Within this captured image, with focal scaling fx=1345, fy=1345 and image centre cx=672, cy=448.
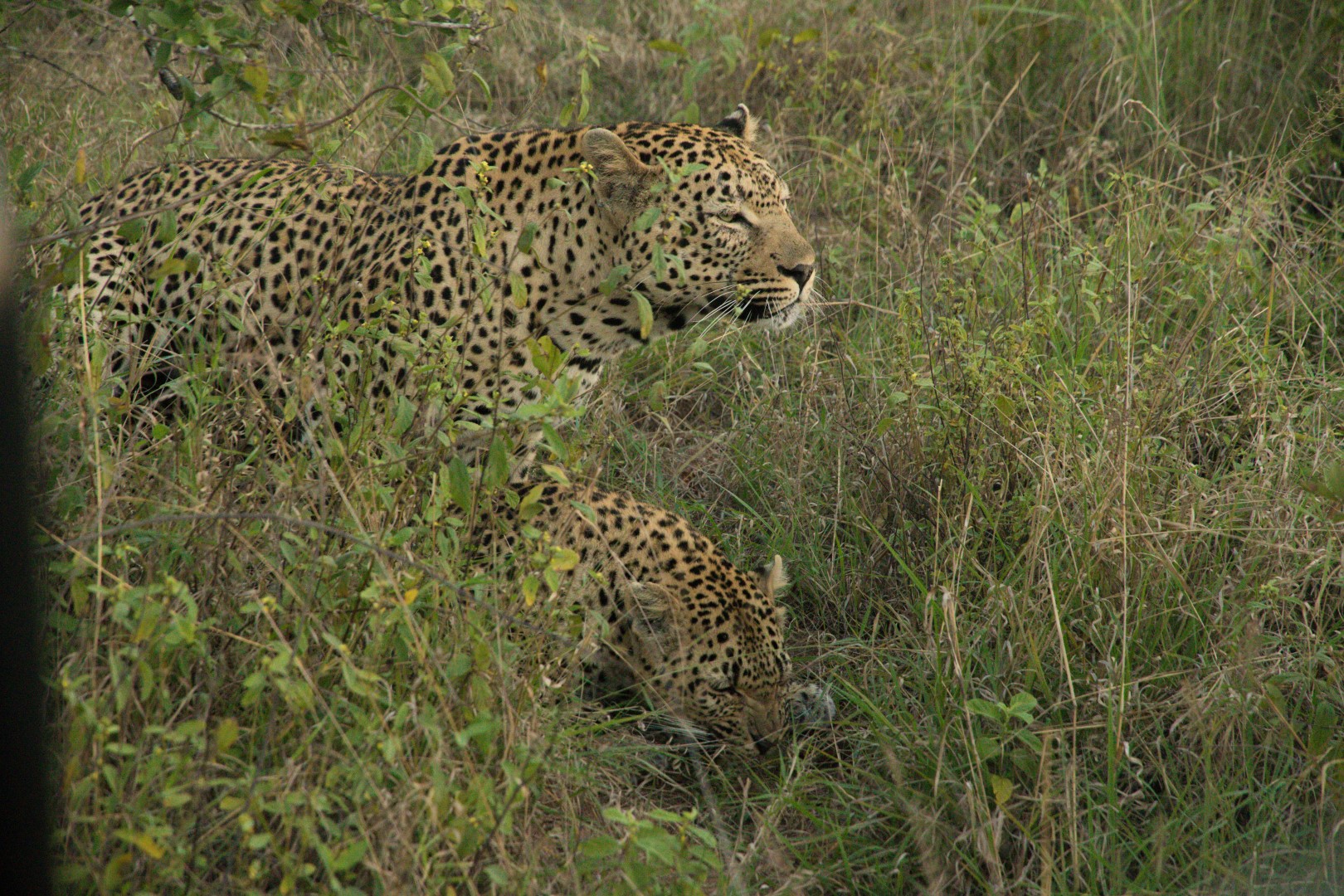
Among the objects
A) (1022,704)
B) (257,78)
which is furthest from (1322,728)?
(257,78)

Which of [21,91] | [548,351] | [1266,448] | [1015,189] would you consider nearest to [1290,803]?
[1266,448]

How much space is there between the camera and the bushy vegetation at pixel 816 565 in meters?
3.31

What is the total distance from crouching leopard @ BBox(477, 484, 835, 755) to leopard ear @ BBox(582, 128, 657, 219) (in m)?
1.18

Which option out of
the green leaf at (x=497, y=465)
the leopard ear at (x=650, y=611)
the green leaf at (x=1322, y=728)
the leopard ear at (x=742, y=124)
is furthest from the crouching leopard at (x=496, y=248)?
the green leaf at (x=1322, y=728)

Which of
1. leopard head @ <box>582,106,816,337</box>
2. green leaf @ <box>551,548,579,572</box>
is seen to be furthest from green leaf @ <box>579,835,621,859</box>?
leopard head @ <box>582,106,816,337</box>

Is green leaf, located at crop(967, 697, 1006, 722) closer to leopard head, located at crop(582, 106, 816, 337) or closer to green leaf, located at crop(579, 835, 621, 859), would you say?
green leaf, located at crop(579, 835, 621, 859)

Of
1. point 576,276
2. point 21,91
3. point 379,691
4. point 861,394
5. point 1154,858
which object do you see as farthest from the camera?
point 21,91

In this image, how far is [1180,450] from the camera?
5336 mm

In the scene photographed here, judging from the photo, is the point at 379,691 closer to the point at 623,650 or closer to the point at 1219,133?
the point at 623,650

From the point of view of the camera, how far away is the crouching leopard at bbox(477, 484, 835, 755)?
15.8ft

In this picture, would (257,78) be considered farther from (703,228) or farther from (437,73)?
(703,228)

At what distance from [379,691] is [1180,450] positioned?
11.0 feet

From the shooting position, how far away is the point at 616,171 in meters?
5.25

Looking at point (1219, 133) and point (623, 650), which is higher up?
point (1219, 133)
